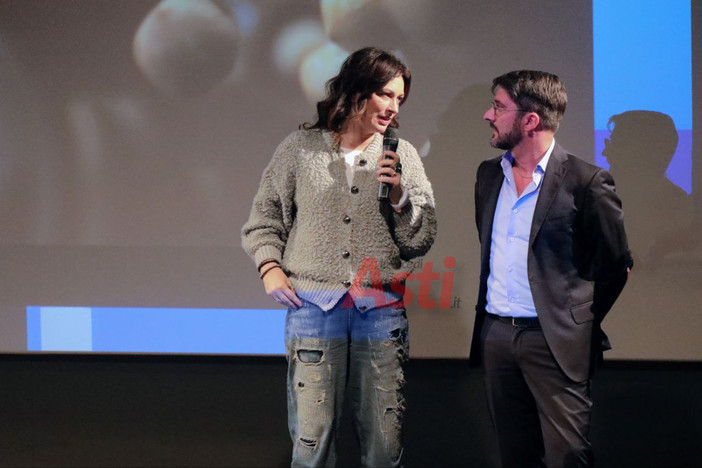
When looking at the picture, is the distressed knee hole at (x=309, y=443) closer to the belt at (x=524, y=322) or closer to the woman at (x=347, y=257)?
the woman at (x=347, y=257)

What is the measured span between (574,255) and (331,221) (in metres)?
0.76

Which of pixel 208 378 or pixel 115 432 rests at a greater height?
pixel 208 378

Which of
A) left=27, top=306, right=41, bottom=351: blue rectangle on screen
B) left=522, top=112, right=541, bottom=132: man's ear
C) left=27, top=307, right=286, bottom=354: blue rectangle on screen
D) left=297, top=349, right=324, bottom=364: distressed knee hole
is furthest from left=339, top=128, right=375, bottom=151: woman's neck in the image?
left=27, top=306, right=41, bottom=351: blue rectangle on screen

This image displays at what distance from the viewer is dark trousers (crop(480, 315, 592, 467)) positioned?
1.96 metres

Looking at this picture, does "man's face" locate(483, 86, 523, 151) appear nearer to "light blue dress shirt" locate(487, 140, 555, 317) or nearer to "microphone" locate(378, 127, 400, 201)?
"light blue dress shirt" locate(487, 140, 555, 317)

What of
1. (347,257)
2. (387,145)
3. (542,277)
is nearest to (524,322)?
(542,277)

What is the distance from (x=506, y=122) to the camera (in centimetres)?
209

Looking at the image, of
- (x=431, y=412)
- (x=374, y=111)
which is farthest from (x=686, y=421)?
(x=374, y=111)

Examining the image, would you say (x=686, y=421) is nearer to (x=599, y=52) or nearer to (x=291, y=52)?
(x=599, y=52)

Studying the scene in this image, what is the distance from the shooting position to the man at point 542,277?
1956 millimetres

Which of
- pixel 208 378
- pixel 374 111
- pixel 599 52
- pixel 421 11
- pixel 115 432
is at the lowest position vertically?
pixel 115 432

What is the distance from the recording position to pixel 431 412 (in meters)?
2.98

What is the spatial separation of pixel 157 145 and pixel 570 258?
1.84 meters

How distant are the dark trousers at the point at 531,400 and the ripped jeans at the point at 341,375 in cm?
32
